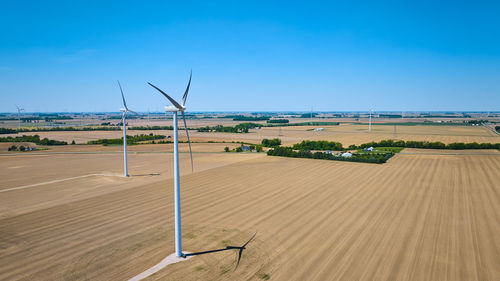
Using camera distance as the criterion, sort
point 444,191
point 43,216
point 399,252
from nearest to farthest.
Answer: point 399,252 → point 43,216 → point 444,191

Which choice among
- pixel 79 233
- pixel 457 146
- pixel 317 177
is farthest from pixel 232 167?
pixel 457 146

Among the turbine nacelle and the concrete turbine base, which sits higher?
the turbine nacelle

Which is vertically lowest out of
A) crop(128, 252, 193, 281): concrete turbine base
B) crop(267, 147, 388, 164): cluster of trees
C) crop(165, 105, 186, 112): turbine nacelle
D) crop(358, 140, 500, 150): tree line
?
crop(128, 252, 193, 281): concrete turbine base

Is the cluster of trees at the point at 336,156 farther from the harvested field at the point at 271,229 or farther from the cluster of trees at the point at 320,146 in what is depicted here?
the cluster of trees at the point at 320,146

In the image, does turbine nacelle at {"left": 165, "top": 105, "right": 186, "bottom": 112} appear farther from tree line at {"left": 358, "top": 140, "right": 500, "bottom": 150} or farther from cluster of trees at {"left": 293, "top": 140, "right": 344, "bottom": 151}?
tree line at {"left": 358, "top": 140, "right": 500, "bottom": 150}

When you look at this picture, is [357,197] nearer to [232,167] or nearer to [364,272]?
[364,272]

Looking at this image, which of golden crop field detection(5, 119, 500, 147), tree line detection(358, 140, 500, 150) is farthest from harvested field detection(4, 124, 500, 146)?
tree line detection(358, 140, 500, 150)

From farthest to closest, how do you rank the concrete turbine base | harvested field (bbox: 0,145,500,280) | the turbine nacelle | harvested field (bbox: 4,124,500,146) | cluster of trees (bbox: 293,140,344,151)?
1. harvested field (bbox: 4,124,500,146)
2. cluster of trees (bbox: 293,140,344,151)
3. the turbine nacelle
4. harvested field (bbox: 0,145,500,280)
5. the concrete turbine base

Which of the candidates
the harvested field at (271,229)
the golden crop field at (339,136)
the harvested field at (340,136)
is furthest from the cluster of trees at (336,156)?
the harvested field at (340,136)
